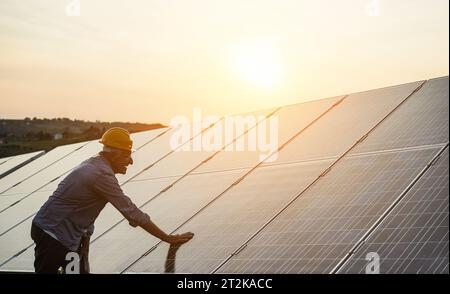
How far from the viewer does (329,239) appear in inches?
246

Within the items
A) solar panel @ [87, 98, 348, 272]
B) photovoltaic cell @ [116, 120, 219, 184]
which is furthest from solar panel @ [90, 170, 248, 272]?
photovoltaic cell @ [116, 120, 219, 184]

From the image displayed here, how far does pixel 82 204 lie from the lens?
6820 millimetres

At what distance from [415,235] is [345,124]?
465 cm

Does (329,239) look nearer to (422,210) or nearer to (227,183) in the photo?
(422,210)

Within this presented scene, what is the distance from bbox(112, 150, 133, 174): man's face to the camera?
6.92 metres

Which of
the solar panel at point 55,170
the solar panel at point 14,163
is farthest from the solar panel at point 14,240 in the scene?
the solar panel at point 14,163

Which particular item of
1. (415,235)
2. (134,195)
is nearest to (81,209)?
(415,235)

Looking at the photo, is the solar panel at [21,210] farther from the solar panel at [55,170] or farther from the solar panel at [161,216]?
the solar panel at [161,216]

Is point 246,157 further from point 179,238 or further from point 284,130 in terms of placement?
point 179,238

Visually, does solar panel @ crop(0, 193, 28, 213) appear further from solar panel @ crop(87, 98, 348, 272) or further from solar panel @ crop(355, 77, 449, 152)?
solar panel @ crop(355, 77, 449, 152)

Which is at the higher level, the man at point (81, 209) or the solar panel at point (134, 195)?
the man at point (81, 209)

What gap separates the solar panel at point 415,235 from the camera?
17.1 feet

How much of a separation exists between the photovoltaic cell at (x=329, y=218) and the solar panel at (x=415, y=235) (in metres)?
0.21

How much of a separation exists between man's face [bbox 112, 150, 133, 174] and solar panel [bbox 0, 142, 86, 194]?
10.9 m
